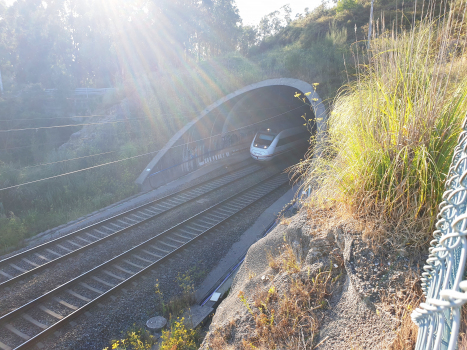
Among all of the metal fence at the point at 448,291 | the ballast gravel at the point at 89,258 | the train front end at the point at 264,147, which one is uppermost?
the metal fence at the point at 448,291

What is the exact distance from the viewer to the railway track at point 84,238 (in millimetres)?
9133

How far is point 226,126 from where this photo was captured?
942 inches

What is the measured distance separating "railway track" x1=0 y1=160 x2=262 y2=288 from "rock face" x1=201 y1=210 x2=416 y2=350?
6791mm

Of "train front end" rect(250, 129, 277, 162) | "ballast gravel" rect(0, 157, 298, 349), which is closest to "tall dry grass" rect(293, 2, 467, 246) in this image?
"ballast gravel" rect(0, 157, 298, 349)

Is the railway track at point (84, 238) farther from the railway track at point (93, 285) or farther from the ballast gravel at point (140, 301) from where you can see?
the ballast gravel at point (140, 301)

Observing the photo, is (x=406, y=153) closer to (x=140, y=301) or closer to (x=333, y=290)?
(x=333, y=290)

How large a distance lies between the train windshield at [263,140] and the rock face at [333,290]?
14.7 metres

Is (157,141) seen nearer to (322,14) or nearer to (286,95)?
(286,95)

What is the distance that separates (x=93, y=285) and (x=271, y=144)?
46.3 ft

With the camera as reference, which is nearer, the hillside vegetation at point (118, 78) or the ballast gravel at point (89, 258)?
the ballast gravel at point (89, 258)

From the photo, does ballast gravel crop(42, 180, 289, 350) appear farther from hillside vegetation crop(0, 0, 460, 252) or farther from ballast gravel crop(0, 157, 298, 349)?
hillside vegetation crop(0, 0, 460, 252)

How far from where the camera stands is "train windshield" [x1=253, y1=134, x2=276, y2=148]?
2011 centimetres

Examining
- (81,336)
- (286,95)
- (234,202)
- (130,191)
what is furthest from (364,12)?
(81,336)

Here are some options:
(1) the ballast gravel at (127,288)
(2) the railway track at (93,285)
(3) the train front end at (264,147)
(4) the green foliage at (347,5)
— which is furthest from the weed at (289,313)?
(4) the green foliage at (347,5)
